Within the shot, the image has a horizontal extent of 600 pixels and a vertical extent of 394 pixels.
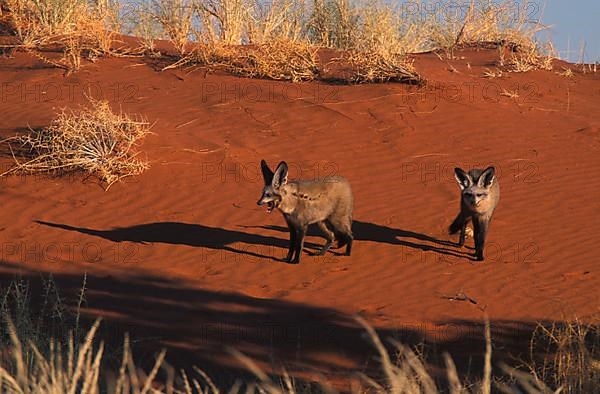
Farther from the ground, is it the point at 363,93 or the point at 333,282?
Answer: the point at 363,93

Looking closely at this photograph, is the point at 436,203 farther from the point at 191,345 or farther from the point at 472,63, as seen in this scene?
the point at 472,63

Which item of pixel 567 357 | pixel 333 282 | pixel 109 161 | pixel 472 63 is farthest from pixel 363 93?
pixel 567 357

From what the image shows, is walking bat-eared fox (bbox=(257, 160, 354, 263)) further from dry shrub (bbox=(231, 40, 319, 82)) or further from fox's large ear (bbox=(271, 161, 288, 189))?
dry shrub (bbox=(231, 40, 319, 82))

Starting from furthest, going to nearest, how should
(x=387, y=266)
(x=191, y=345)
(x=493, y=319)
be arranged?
(x=387, y=266) → (x=493, y=319) → (x=191, y=345)

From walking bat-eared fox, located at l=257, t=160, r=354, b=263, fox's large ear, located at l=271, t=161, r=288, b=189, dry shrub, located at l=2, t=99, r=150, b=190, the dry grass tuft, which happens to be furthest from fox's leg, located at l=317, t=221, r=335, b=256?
the dry grass tuft

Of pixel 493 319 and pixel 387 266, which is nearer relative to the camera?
pixel 493 319

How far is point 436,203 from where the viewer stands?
38.8ft

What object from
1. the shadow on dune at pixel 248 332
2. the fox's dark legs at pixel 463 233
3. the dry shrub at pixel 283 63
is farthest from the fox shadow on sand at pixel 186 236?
the dry shrub at pixel 283 63

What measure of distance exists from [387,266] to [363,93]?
624 centimetres

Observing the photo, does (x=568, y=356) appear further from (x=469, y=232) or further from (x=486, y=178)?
(x=469, y=232)

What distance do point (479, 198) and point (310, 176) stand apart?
363 centimetres

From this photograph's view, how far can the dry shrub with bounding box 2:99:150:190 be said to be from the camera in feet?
42.1

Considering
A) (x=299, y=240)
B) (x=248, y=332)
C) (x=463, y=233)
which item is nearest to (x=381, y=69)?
(x=463, y=233)

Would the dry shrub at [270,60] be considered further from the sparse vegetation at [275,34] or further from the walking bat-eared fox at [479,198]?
the walking bat-eared fox at [479,198]
